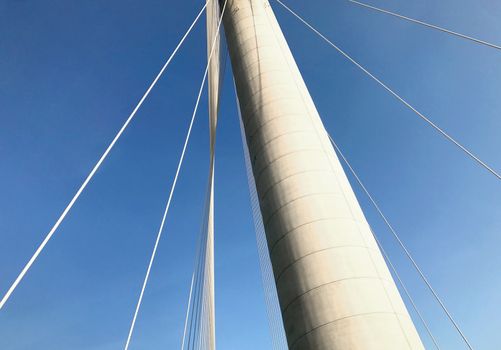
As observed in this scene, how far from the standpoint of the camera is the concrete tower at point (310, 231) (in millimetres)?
8016

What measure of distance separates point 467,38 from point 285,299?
30.9ft

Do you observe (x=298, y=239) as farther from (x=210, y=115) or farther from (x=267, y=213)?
(x=210, y=115)

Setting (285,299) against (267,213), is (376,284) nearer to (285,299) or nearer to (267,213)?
(285,299)

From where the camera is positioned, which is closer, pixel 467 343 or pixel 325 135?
pixel 467 343

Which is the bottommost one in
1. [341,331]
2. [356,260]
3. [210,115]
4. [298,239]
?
[341,331]

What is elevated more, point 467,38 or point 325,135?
point 467,38

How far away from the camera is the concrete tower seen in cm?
802

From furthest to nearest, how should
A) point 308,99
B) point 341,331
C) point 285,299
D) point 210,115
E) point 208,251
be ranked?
1. point 210,115
2. point 208,251
3. point 308,99
4. point 285,299
5. point 341,331

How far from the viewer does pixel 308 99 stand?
13703mm

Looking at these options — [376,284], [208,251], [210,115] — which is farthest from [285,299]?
[210,115]

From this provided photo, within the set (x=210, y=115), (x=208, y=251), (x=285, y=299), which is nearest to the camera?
(x=285, y=299)

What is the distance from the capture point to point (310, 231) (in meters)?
9.49

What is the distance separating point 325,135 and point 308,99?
6.41 feet

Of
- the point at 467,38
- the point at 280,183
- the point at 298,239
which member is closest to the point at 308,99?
the point at 280,183
